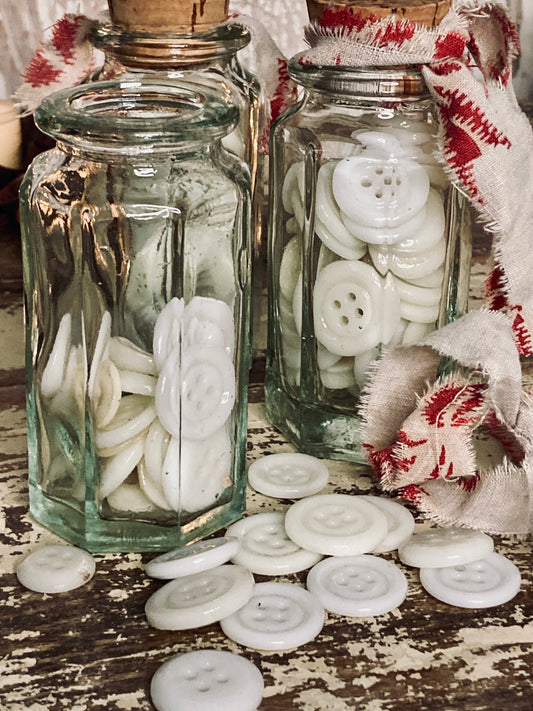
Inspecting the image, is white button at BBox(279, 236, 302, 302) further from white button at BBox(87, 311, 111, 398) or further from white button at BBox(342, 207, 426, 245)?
white button at BBox(87, 311, 111, 398)

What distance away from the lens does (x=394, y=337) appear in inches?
24.9

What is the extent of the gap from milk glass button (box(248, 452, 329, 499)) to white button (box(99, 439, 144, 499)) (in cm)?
Answer: 10

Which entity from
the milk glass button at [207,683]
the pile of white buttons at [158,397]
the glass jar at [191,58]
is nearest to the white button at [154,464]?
the pile of white buttons at [158,397]

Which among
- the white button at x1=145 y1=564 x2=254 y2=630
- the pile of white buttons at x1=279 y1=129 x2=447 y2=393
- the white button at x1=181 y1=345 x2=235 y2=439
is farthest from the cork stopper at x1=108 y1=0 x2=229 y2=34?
the white button at x1=145 y1=564 x2=254 y2=630

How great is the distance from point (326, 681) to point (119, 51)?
0.38m

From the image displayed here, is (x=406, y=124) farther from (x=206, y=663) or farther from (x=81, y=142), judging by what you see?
(x=206, y=663)

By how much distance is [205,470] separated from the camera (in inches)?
22.1

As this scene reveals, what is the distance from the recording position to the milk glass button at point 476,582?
51cm

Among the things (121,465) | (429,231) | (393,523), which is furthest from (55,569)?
(429,231)

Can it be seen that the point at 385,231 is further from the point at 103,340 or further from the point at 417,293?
the point at 103,340

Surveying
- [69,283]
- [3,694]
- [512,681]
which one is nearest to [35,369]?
[69,283]

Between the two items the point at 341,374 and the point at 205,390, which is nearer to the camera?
the point at 205,390

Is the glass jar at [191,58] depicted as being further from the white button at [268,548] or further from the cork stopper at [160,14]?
the white button at [268,548]

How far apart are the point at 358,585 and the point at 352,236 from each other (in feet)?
0.66
